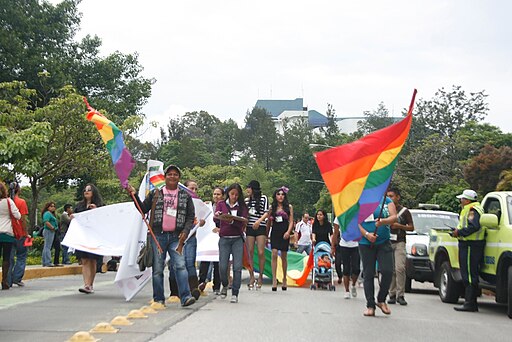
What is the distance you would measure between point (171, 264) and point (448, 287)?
5234mm

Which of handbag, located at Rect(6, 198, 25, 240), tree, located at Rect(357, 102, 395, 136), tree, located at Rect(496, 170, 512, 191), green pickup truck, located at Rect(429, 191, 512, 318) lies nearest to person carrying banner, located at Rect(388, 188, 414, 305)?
green pickup truck, located at Rect(429, 191, 512, 318)

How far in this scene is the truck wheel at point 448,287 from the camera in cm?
1391

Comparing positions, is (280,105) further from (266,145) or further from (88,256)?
(88,256)

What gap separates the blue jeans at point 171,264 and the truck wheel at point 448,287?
16.7 ft

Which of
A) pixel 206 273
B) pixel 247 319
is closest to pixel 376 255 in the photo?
pixel 247 319

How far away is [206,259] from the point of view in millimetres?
14008

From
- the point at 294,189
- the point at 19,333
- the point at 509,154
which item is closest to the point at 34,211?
the point at 19,333

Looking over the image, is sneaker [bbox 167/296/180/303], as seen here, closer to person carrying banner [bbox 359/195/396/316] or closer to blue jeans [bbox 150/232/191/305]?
blue jeans [bbox 150/232/191/305]

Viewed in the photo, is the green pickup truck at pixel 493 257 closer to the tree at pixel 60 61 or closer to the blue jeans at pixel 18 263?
the blue jeans at pixel 18 263

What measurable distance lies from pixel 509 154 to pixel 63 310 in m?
34.0

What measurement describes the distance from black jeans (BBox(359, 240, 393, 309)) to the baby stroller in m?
5.63

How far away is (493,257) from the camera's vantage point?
476 inches

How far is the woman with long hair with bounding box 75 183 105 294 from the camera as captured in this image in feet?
44.1

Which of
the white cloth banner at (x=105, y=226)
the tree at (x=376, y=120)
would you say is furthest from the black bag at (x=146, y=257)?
the tree at (x=376, y=120)
